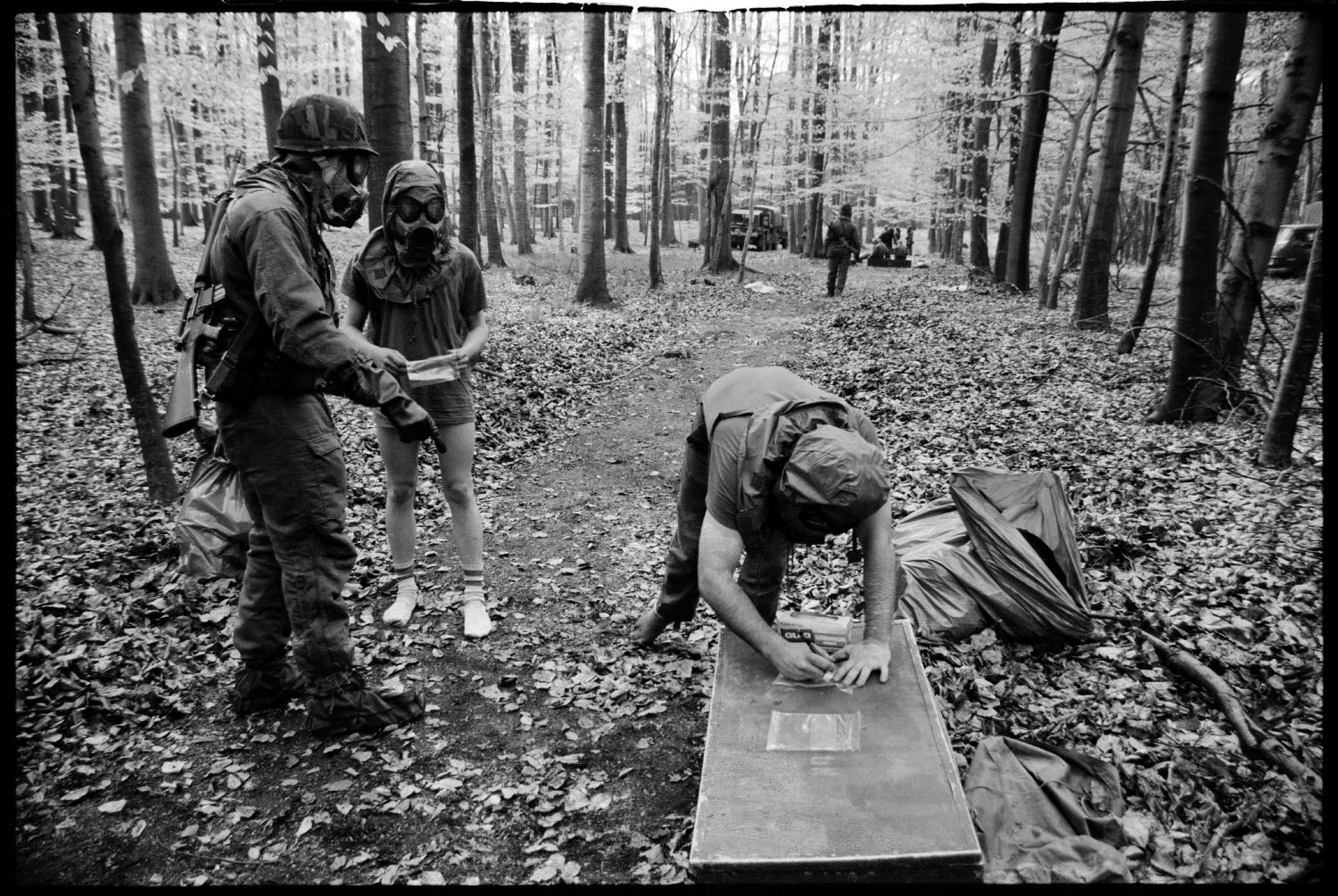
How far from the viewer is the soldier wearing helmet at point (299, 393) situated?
2.59 m

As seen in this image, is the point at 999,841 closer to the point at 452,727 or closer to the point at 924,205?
the point at 452,727

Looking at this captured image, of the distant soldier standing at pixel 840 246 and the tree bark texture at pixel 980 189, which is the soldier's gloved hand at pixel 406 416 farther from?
the tree bark texture at pixel 980 189

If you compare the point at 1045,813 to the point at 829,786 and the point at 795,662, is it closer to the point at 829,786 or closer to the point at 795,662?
the point at 829,786

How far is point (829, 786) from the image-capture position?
2.28m

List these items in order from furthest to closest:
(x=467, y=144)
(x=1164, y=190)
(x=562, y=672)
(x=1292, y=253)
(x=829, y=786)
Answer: (x=1292, y=253)
(x=467, y=144)
(x=1164, y=190)
(x=562, y=672)
(x=829, y=786)

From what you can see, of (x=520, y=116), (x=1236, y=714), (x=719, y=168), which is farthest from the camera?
(x=520, y=116)

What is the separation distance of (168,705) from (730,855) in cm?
252

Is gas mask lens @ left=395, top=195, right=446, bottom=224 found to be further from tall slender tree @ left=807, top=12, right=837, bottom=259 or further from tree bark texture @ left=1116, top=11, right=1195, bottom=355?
tall slender tree @ left=807, top=12, right=837, bottom=259

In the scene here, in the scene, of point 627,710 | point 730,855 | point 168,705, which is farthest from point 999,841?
point 168,705

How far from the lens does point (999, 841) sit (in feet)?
7.57

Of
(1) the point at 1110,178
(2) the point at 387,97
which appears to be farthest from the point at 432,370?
(1) the point at 1110,178

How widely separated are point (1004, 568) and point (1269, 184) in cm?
463

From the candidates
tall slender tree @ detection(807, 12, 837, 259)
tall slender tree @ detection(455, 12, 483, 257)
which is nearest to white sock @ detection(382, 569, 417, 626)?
tall slender tree @ detection(455, 12, 483, 257)

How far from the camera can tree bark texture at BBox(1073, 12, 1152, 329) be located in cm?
1001
